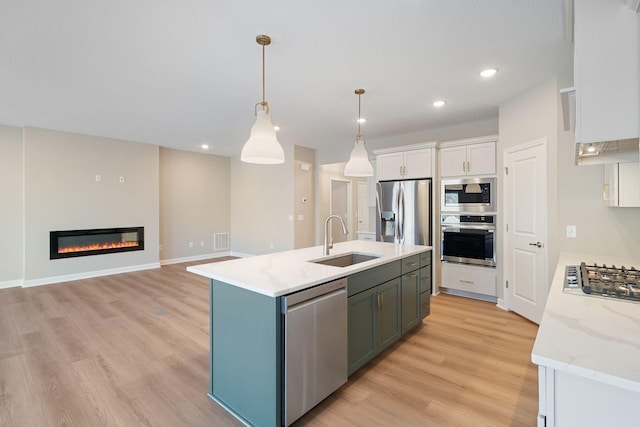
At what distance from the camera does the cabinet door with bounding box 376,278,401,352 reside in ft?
8.29

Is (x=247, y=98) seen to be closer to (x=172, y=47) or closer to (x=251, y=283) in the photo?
(x=172, y=47)

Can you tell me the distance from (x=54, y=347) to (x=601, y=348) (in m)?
4.01

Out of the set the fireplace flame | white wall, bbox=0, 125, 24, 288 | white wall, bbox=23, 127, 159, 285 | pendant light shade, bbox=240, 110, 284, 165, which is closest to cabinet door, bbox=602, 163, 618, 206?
pendant light shade, bbox=240, 110, 284, 165

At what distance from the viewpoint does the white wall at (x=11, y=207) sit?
4.81m

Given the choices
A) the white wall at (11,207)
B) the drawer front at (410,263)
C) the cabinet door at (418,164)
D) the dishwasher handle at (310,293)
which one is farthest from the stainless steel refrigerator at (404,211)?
the white wall at (11,207)

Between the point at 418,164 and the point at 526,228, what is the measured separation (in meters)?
1.72

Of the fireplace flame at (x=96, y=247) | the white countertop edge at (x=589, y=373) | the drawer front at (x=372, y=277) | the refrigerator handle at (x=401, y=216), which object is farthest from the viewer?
the fireplace flame at (x=96, y=247)

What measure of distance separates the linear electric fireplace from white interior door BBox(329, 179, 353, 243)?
4277 mm

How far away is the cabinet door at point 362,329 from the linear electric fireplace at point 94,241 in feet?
18.2

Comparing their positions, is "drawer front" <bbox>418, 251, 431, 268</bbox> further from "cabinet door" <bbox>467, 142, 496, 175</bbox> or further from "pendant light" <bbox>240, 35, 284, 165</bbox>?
"pendant light" <bbox>240, 35, 284, 165</bbox>

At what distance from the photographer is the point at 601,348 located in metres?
0.95

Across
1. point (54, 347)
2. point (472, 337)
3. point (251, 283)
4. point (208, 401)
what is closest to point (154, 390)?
point (208, 401)

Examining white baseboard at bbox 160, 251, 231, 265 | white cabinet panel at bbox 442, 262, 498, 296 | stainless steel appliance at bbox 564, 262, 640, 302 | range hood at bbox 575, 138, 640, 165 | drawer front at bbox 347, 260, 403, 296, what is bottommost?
white baseboard at bbox 160, 251, 231, 265

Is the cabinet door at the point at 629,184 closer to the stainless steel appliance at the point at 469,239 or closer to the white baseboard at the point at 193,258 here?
the stainless steel appliance at the point at 469,239
